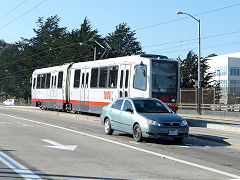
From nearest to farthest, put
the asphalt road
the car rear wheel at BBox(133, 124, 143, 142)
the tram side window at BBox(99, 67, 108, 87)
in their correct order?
1. the asphalt road
2. the car rear wheel at BBox(133, 124, 143, 142)
3. the tram side window at BBox(99, 67, 108, 87)

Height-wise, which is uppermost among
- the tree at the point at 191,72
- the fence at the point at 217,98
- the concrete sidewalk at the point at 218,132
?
the tree at the point at 191,72

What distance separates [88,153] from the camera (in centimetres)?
1089

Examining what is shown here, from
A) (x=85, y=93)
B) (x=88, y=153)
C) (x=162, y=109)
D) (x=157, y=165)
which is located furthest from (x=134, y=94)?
(x=157, y=165)

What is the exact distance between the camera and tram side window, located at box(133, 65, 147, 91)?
2233 centimetres

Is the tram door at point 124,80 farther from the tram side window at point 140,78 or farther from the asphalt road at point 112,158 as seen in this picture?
the asphalt road at point 112,158

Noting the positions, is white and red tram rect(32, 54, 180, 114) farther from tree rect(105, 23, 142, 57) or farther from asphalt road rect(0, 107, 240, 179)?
tree rect(105, 23, 142, 57)

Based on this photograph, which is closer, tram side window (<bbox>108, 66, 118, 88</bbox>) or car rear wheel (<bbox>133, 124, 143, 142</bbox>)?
car rear wheel (<bbox>133, 124, 143, 142</bbox>)

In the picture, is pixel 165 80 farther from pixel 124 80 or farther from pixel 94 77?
pixel 94 77

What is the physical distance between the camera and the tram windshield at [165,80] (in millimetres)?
22297

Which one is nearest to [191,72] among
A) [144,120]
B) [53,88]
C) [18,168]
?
[53,88]

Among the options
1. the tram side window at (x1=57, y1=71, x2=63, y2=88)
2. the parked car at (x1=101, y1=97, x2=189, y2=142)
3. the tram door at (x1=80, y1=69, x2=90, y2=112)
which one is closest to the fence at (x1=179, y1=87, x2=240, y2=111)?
the tram side window at (x1=57, y1=71, x2=63, y2=88)

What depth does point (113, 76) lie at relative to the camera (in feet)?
82.2

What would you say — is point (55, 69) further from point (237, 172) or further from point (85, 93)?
point (237, 172)

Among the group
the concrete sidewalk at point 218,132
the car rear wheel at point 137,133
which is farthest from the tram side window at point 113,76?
the car rear wheel at point 137,133
